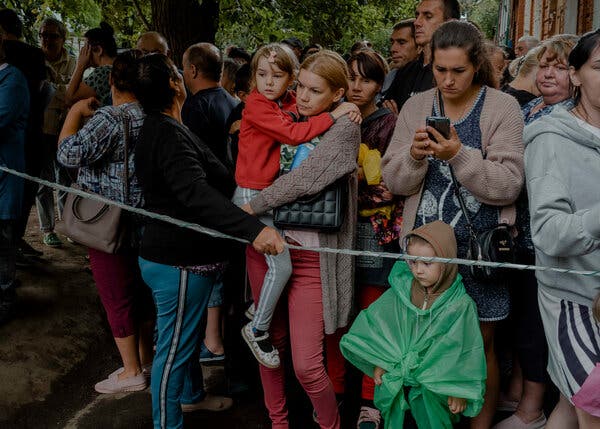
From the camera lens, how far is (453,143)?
8.95 ft

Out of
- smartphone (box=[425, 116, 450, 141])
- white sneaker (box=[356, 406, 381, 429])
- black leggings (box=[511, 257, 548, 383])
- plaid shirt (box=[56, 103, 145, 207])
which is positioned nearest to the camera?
smartphone (box=[425, 116, 450, 141])

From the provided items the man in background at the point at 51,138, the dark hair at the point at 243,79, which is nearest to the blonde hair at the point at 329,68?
the dark hair at the point at 243,79

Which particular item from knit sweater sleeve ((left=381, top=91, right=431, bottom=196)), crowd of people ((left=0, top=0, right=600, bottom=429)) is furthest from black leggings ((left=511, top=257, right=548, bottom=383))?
knit sweater sleeve ((left=381, top=91, right=431, bottom=196))

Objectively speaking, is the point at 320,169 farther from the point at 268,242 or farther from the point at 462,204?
the point at 462,204

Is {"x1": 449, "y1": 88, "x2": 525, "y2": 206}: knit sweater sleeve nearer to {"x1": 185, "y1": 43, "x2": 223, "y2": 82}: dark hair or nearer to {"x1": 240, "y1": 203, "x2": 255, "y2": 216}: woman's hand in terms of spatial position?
{"x1": 240, "y1": 203, "x2": 255, "y2": 216}: woman's hand

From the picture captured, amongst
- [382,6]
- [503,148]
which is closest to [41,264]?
[503,148]

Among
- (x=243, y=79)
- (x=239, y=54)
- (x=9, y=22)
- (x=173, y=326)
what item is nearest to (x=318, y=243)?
(x=173, y=326)

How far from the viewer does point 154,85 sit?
316 cm

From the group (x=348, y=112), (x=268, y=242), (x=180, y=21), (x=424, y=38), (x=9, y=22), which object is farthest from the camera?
(x=180, y=21)

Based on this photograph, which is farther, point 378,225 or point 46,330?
point 46,330

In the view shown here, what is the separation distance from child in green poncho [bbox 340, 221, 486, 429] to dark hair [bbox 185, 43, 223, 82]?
2342 mm

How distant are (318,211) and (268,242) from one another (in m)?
0.36

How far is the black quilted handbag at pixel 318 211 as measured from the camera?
319 cm

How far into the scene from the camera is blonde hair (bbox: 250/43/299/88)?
134 inches
